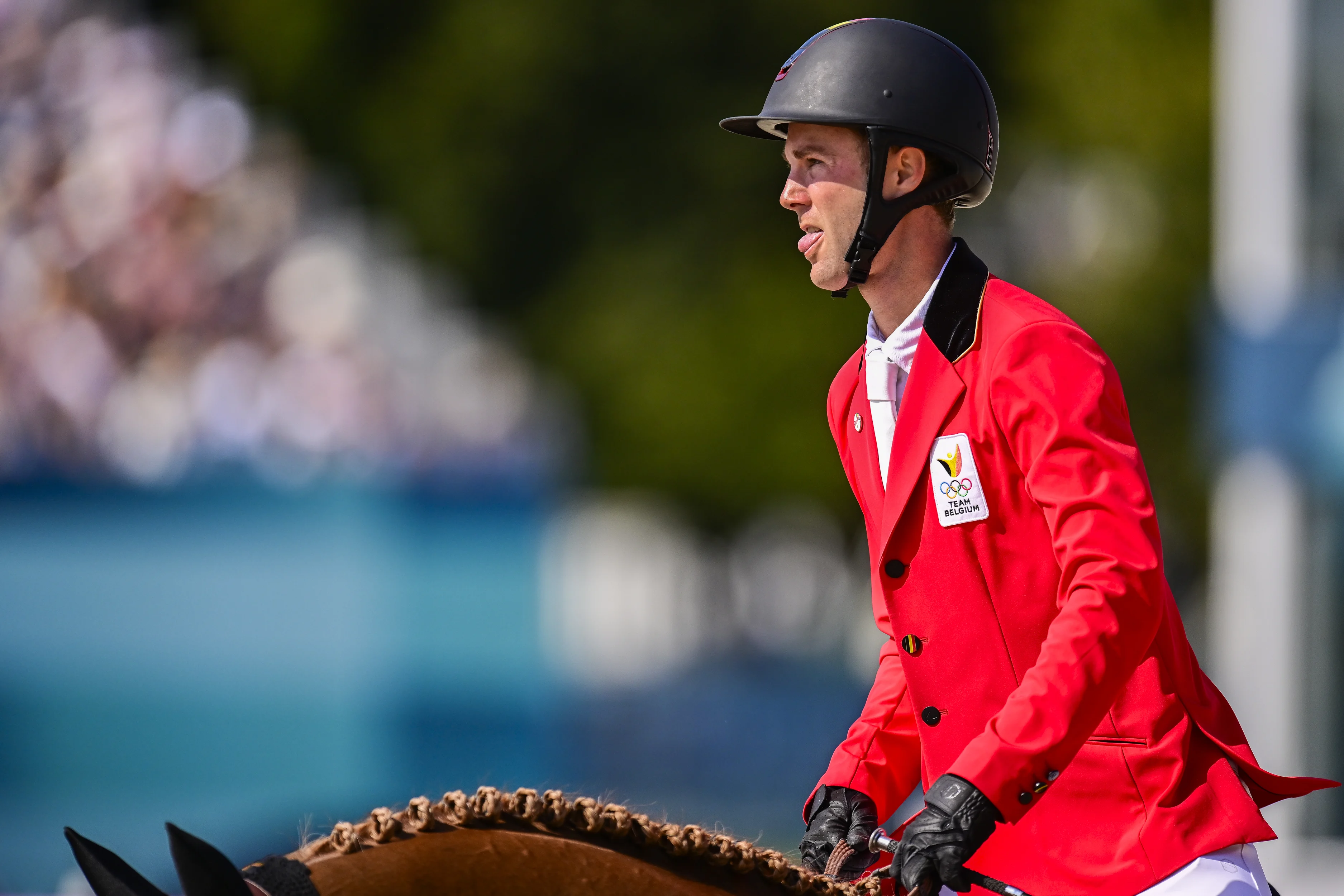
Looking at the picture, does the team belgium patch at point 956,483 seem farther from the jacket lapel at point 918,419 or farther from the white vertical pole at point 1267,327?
the white vertical pole at point 1267,327

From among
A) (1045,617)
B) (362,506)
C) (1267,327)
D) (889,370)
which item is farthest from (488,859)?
(362,506)

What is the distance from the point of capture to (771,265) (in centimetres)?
2352

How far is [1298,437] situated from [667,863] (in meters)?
9.51

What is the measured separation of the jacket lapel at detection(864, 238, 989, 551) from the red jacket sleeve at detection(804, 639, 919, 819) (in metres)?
0.38

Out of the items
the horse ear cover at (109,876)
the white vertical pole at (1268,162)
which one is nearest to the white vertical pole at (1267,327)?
the white vertical pole at (1268,162)

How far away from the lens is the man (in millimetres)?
2510

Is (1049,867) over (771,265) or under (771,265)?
under

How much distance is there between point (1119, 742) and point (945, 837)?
0.44 metres

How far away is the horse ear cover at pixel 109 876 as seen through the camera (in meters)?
2.07

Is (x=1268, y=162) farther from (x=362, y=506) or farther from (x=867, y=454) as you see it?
(x=867, y=454)

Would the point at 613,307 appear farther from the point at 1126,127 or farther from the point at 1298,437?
the point at 1298,437

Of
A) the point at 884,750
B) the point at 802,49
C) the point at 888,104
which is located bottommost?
the point at 884,750

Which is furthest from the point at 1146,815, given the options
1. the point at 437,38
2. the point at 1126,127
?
the point at 437,38

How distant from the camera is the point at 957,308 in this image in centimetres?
289
